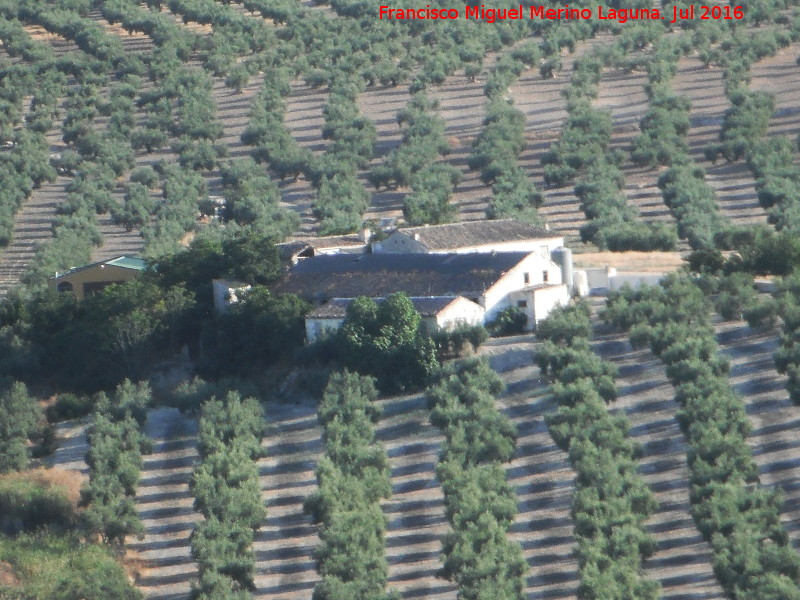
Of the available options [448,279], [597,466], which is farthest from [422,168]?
[597,466]

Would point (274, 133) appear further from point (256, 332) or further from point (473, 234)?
point (256, 332)

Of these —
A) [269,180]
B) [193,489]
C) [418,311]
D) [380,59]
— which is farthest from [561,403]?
[380,59]

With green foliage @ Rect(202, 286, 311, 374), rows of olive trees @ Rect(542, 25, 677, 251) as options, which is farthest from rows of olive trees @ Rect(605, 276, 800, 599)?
rows of olive trees @ Rect(542, 25, 677, 251)

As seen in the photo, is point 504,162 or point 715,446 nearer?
point 715,446

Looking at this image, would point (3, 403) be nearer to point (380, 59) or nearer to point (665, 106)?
point (665, 106)

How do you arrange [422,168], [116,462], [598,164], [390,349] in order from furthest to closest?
[422,168]
[598,164]
[390,349]
[116,462]

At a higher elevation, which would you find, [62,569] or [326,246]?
[326,246]
